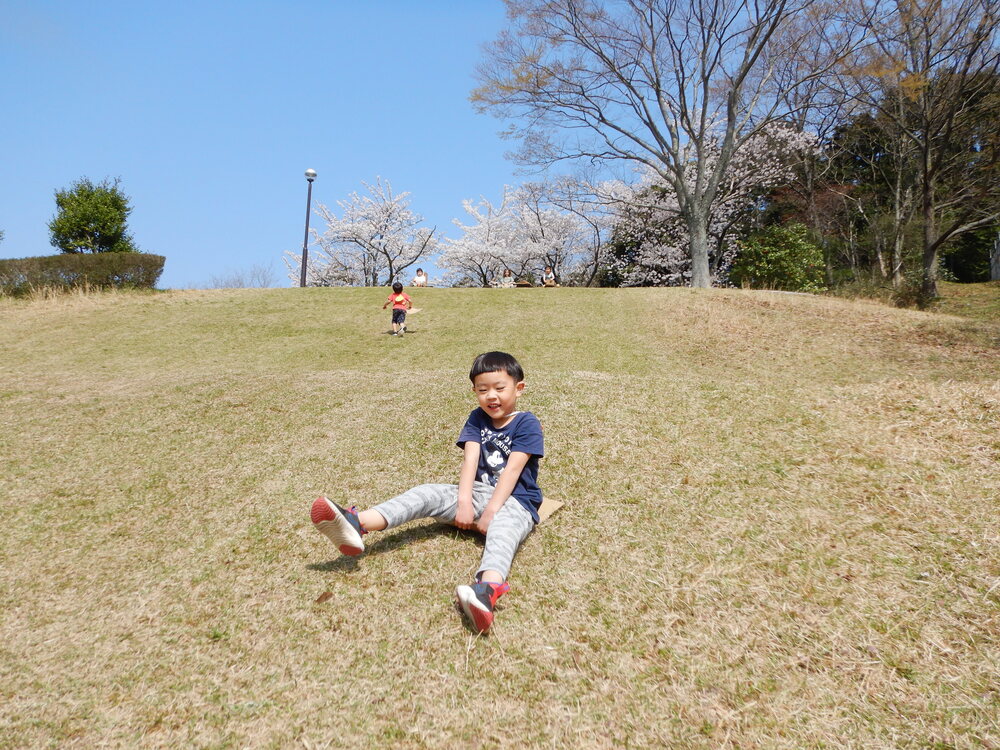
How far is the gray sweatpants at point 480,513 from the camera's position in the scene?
336 cm

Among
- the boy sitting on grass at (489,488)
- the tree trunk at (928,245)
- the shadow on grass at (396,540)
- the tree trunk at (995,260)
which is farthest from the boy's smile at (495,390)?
the tree trunk at (995,260)

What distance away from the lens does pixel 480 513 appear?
3.93 meters

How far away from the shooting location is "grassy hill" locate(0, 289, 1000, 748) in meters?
2.57

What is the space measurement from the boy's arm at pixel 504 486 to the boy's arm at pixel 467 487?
9cm

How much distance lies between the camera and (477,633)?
307 centimetres

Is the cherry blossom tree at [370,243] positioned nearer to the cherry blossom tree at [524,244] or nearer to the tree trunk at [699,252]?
the cherry blossom tree at [524,244]

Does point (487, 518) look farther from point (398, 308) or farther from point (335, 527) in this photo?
point (398, 308)

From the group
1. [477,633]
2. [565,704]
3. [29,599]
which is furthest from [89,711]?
[565,704]

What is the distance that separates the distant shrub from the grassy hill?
1747 cm

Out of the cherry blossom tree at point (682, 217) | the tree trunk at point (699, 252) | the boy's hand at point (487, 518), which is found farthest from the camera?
the cherry blossom tree at point (682, 217)

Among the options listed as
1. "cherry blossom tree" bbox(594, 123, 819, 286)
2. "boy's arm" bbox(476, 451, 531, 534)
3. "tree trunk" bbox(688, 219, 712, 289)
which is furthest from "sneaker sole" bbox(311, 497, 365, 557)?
"cherry blossom tree" bbox(594, 123, 819, 286)

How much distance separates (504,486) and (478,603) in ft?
2.95

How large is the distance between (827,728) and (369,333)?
12677mm

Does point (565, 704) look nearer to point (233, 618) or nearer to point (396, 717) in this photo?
point (396, 717)
